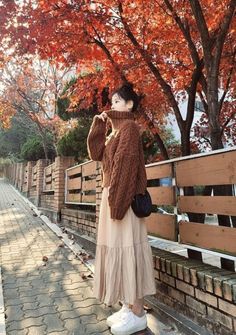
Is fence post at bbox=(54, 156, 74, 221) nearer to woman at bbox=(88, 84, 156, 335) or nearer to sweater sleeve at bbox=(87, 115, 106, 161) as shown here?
sweater sleeve at bbox=(87, 115, 106, 161)

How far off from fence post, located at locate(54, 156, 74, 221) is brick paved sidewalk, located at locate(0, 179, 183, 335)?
2007 millimetres

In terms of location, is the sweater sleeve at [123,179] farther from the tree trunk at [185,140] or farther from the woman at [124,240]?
the tree trunk at [185,140]

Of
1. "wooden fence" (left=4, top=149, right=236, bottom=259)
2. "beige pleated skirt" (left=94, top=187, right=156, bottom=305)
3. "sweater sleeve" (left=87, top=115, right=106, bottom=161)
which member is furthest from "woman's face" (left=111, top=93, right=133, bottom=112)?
"beige pleated skirt" (left=94, top=187, right=156, bottom=305)

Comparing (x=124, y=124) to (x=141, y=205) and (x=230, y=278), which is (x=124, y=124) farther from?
(x=230, y=278)

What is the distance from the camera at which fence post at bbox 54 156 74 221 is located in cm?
965

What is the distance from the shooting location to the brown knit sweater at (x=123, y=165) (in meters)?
3.10

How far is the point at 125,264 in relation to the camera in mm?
3131

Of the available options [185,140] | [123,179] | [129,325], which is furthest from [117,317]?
[185,140]

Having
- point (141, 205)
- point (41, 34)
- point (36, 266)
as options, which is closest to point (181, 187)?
point (141, 205)

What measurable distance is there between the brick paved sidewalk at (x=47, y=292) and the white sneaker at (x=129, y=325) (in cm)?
10

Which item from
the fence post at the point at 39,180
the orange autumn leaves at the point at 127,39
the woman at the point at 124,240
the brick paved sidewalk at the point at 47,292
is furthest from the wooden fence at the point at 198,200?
the fence post at the point at 39,180

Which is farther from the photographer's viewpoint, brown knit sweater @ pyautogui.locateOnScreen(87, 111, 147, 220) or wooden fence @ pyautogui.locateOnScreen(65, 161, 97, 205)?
wooden fence @ pyautogui.locateOnScreen(65, 161, 97, 205)

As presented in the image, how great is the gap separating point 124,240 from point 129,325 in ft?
2.47

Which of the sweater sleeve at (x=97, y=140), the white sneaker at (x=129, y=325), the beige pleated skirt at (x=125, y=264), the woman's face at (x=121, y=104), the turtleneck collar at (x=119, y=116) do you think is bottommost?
the white sneaker at (x=129, y=325)
